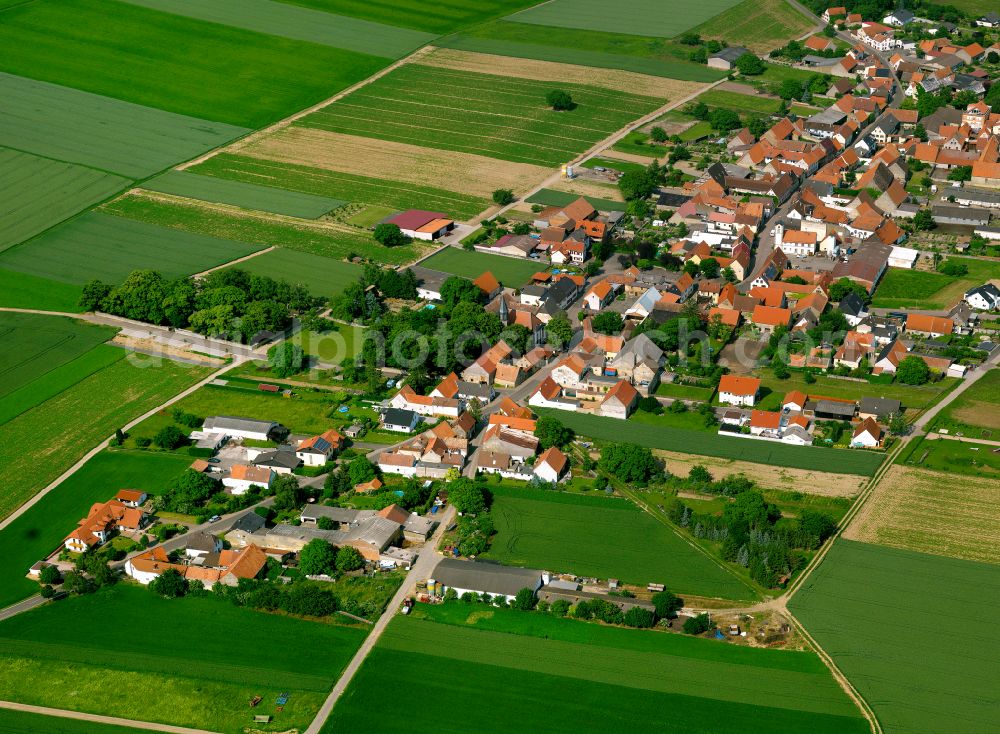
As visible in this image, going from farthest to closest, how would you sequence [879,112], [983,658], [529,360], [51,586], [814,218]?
[879,112] → [814,218] → [529,360] → [51,586] → [983,658]

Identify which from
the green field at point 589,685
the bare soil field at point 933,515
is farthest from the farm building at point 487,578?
the bare soil field at point 933,515

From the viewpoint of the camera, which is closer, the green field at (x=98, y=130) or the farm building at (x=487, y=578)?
the farm building at (x=487, y=578)

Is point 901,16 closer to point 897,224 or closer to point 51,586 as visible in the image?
point 897,224

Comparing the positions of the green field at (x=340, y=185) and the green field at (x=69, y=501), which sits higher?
the green field at (x=340, y=185)

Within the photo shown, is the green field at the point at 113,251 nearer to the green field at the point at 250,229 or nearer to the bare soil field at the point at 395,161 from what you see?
the green field at the point at 250,229

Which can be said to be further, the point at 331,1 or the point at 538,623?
the point at 331,1

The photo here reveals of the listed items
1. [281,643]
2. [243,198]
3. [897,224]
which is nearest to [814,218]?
[897,224]

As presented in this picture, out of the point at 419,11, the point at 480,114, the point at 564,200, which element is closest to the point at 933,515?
the point at 564,200
